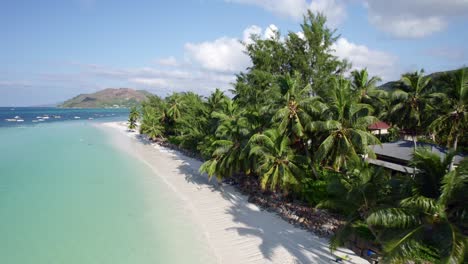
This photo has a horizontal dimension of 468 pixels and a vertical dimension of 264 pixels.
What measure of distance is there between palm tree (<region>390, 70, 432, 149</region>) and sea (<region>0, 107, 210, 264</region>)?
18.6 m

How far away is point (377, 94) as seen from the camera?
2100 cm

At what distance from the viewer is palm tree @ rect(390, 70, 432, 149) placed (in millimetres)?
21547

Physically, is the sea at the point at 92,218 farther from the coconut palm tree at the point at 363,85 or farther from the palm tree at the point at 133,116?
the palm tree at the point at 133,116

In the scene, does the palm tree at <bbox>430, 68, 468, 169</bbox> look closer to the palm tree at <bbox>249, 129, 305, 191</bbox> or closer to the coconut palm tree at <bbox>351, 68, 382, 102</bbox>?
the coconut palm tree at <bbox>351, 68, 382, 102</bbox>

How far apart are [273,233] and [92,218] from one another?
10989 mm

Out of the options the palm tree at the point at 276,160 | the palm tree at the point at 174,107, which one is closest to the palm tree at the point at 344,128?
the palm tree at the point at 276,160

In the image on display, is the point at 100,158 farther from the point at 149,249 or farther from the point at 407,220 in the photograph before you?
the point at 407,220

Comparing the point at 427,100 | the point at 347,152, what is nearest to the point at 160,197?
the point at 347,152

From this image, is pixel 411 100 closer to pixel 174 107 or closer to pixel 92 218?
pixel 92 218

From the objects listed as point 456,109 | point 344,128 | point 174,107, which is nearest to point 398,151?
point 456,109

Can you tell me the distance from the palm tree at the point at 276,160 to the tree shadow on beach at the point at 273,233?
6.05 ft

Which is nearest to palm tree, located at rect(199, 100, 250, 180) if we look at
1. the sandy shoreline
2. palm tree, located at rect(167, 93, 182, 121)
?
the sandy shoreline

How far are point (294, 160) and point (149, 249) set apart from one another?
875 cm

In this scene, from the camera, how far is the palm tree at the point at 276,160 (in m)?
14.7
